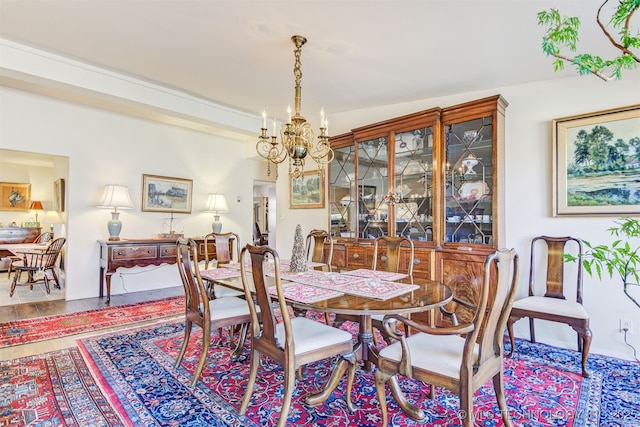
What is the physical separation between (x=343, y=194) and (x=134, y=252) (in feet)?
9.60

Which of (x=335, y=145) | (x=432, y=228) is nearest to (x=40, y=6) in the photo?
(x=335, y=145)

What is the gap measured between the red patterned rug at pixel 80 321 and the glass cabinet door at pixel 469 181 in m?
3.31

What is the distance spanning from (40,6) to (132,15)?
24.5 inches

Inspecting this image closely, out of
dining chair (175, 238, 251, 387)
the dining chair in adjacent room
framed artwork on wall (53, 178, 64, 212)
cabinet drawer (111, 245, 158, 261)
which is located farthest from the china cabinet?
the dining chair in adjacent room

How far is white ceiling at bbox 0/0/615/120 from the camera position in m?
2.28

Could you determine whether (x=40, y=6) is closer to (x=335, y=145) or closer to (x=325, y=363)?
(x=335, y=145)

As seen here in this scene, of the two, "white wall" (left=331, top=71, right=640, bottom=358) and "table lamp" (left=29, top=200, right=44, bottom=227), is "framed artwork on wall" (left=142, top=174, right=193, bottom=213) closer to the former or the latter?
"table lamp" (left=29, top=200, right=44, bottom=227)

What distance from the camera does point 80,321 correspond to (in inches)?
140

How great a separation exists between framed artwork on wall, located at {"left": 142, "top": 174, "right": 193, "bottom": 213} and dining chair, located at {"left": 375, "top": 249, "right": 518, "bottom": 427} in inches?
184

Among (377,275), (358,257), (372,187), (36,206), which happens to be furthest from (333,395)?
(36,206)

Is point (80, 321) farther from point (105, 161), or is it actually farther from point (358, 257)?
point (358, 257)

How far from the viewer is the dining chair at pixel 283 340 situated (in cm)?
172

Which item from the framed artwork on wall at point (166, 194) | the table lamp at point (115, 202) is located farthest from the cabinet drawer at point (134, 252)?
the framed artwork on wall at point (166, 194)

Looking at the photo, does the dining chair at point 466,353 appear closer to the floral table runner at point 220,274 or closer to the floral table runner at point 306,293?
the floral table runner at point 306,293
